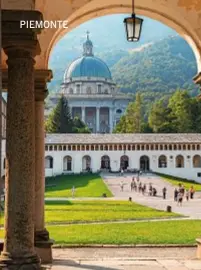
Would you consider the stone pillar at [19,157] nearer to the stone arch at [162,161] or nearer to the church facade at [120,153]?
the church facade at [120,153]

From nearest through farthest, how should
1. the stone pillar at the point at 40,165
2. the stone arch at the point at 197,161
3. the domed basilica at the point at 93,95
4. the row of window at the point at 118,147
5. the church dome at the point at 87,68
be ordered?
the stone pillar at the point at 40,165 < the row of window at the point at 118,147 < the stone arch at the point at 197,161 < the church dome at the point at 87,68 < the domed basilica at the point at 93,95

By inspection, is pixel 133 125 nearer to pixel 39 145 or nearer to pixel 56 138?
pixel 56 138

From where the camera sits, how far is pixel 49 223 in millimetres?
22531

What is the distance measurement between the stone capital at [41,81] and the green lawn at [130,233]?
6.31 meters

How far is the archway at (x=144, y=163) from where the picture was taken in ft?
266

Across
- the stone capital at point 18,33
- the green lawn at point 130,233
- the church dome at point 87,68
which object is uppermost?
the church dome at point 87,68

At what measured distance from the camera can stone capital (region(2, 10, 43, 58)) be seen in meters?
6.23

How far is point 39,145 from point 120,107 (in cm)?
11563

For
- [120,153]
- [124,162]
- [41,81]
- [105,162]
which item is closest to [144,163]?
[124,162]

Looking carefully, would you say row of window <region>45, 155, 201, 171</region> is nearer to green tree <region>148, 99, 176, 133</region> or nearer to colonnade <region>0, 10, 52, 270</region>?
green tree <region>148, 99, 176, 133</region>

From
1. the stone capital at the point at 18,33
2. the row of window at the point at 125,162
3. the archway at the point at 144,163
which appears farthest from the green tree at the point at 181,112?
the stone capital at the point at 18,33

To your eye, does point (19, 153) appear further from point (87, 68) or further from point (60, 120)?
point (87, 68)

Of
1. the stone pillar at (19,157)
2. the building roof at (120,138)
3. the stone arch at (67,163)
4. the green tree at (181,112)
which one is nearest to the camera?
the stone pillar at (19,157)

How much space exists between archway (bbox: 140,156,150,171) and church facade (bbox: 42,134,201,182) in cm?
15
